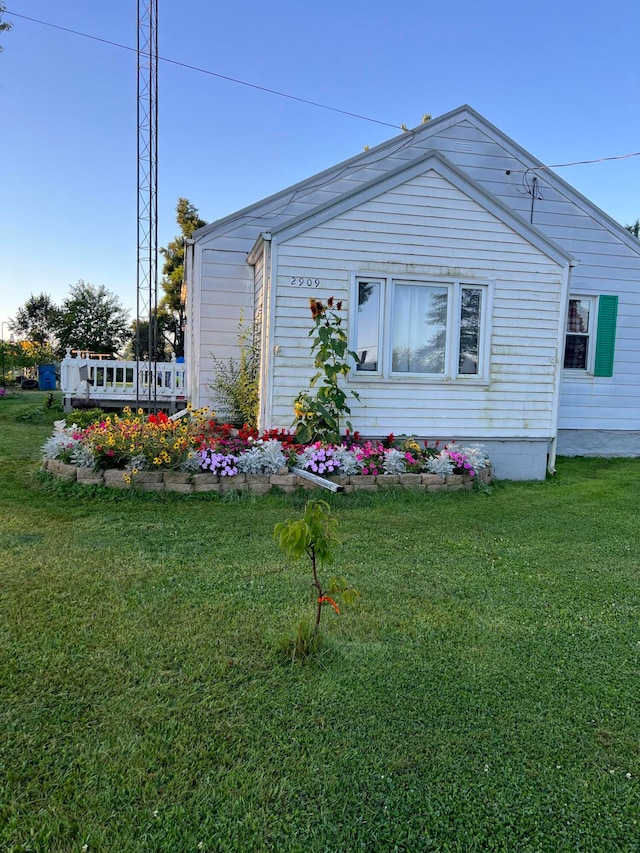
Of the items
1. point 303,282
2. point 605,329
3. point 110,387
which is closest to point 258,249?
point 303,282

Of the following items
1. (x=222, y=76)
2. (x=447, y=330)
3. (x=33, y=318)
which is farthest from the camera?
(x=33, y=318)

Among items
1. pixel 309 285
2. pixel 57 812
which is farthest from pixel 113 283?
pixel 57 812

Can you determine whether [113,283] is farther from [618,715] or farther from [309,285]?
[618,715]

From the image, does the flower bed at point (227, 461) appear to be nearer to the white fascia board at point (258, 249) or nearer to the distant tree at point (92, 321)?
the white fascia board at point (258, 249)

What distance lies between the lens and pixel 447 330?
646 centimetres

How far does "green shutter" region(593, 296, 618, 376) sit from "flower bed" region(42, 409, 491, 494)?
3348 mm

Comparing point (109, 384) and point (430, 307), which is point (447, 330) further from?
point (109, 384)

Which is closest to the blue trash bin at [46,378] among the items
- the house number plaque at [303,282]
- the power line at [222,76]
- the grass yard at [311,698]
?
the power line at [222,76]

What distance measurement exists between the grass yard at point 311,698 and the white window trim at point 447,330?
2675mm

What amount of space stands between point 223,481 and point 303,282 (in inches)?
97.4

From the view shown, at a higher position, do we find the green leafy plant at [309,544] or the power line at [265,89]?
the power line at [265,89]

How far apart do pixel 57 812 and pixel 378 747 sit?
1023mm

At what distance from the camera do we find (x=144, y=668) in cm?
232

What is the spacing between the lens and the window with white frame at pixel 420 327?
6.36m
